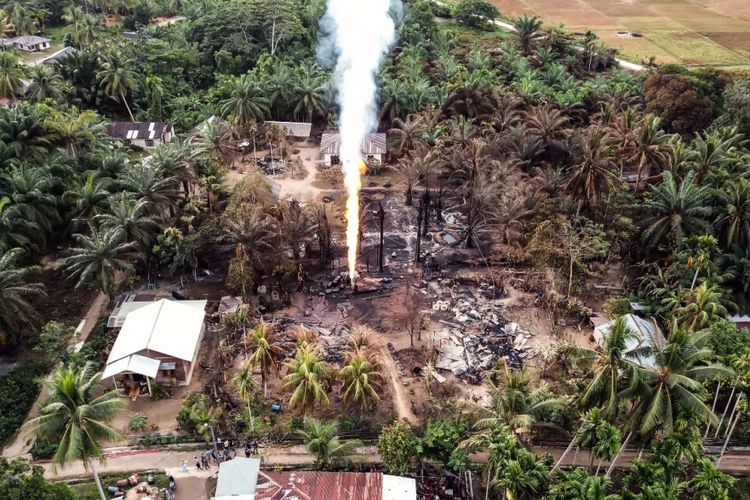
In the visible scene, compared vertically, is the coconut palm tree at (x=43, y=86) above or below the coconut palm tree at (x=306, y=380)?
above

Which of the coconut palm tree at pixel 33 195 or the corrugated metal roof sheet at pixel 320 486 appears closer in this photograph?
the corrugated metal roof sheet at pixel 320 486

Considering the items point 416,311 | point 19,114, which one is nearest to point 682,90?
point 416,311

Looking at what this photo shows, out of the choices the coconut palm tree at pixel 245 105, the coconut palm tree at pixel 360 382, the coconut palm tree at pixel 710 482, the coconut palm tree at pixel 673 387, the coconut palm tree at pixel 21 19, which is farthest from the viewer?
the coconut palm tree at pixel 21 19

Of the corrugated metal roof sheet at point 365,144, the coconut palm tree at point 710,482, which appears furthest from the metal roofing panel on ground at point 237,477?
the corrugated metal roof sheet at point 365,144

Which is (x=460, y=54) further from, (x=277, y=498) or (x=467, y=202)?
(x=277, y=498)

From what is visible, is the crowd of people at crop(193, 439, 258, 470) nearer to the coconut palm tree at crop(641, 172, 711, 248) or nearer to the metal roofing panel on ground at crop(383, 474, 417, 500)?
the metal roofing panel on ground at crop(383, 474, 417, 500)

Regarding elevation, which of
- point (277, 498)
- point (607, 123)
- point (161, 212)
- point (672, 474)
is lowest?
point (277, 498)

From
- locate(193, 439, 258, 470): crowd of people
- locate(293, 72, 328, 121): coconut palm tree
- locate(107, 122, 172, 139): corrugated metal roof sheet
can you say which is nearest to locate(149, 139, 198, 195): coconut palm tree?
locate(107, 122, 172, 139): corrugated metal roof sheet

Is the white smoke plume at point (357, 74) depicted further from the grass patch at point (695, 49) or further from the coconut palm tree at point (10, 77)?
the grass patch at point (695, 49)
